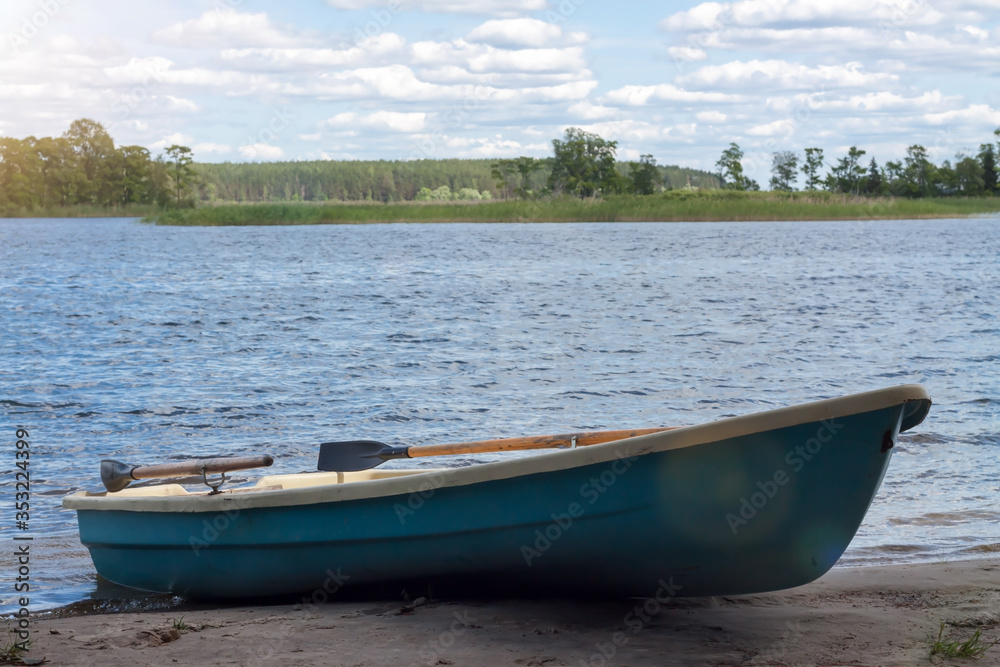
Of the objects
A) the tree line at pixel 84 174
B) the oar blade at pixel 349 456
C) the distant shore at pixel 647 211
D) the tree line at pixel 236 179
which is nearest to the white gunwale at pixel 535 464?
the oar blade at pixel 349 456

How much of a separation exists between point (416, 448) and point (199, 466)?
1.40 m

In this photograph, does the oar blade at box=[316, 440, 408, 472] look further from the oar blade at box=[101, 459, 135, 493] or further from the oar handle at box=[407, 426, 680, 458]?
the oar blade at box=[101, 459, 135, 493]

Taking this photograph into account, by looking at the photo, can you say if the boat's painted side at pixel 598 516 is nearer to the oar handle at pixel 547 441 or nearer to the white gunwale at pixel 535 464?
the white gunwale at pixel 535 464

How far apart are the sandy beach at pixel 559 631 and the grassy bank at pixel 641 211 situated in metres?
74.0

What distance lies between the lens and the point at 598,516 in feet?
14.9

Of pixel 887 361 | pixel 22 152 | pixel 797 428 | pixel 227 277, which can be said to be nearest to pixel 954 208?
pixel 227 277

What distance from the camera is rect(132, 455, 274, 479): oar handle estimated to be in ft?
18.2

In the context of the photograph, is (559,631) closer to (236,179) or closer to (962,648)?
(962,648)

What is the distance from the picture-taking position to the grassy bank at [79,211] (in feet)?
402

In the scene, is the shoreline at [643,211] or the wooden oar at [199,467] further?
the shoreline at [643,211]

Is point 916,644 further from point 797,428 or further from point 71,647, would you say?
point 71,647

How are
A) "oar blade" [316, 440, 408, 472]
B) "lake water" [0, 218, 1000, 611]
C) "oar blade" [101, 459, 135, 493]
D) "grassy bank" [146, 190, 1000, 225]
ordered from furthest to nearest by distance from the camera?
"grassy bank" [146, 190, 1000, 225]
"lake water" [0, 218, 1000, 611]
"oar blade" [316, 440, 408, 472]
"oar blade" [101, 459, 135, 493]

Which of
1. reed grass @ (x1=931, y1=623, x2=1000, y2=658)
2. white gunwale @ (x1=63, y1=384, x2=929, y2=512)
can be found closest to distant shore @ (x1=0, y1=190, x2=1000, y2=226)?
reed grass @ (x1=931, y1=623, x2=1000, y2=658)

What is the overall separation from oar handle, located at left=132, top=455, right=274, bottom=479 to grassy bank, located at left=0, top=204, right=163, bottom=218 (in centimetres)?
12444
